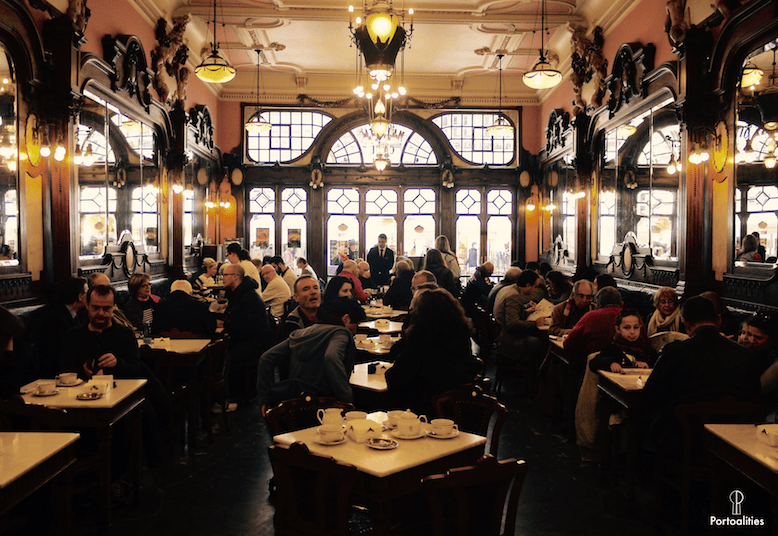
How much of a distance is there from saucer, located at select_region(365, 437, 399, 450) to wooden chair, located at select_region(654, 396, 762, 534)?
1.74m

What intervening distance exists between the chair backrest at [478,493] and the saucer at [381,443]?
21.3 inches

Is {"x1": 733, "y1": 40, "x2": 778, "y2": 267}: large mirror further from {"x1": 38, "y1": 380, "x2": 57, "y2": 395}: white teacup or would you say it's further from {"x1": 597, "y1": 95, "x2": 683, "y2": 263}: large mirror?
{"x1": 38, "y1": 380, "x2": 57, "y2": 395}: white teacup

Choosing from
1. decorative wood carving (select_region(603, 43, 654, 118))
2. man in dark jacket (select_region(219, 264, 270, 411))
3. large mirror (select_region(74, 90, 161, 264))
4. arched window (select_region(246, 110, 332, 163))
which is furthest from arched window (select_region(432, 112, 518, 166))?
man in dark jacket (select_region(219, 264, 270, 411))

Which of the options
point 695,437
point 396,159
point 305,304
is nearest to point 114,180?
point 305,304

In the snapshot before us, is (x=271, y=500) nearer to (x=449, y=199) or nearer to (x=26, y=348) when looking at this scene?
(x=26, y=348)

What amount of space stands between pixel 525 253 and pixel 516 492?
1314 centimetres

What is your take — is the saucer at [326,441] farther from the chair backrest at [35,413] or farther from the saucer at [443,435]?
the chair backrest at [35,413]

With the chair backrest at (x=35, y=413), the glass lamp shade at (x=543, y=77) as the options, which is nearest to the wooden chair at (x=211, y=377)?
the chair backrest at (x=35, y=413)

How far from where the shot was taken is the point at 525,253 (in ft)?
49.6

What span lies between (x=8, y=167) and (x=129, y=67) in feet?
11.1

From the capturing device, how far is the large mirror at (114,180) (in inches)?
287

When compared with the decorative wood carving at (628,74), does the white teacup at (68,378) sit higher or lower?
lower

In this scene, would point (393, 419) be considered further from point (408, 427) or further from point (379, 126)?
point (379, 126)

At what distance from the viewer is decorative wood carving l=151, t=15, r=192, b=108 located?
31.6 feet
